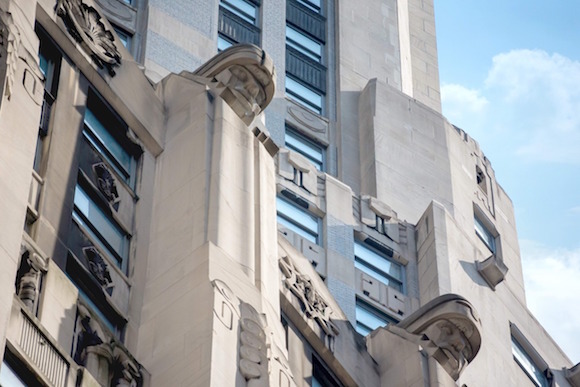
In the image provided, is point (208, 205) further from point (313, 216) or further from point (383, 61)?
point (383, 61)

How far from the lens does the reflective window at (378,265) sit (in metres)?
44.5

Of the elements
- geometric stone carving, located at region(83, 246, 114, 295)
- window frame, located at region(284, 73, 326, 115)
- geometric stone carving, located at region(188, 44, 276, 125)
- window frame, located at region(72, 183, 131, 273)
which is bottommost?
geometric stone carving, located at region(83, 246, 114, 295)

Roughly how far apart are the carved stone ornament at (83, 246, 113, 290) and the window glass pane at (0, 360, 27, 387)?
4896 millimetres

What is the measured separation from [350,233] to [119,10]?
898cm

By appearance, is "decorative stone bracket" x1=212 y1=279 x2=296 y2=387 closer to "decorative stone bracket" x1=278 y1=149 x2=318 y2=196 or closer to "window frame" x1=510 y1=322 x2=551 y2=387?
"decorative stone bracket" x1=278 y1=149 x2=318 y2=196

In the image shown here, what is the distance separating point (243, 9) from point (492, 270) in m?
11.8

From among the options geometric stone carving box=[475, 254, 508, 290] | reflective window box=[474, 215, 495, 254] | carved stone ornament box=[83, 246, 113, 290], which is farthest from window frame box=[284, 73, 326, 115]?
carved stone ornament box=[83, 246, 113, 290]

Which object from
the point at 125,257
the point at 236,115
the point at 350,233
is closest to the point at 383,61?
the point at 350,233

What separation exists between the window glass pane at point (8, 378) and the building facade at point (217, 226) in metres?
0.04

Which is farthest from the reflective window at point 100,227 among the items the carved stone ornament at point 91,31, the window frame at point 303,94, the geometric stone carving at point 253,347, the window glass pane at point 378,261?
the window frame at point 303,94

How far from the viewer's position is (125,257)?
86.3ft

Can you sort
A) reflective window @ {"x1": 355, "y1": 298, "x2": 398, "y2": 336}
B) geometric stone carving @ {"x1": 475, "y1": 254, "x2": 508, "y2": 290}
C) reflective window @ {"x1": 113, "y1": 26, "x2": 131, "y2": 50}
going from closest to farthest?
reflective window @ {"x1": 355, "y1": 298, "x2": 398, "y2": 336}
reflective window @ {"x1": 113, "y1": 26, "x2": 131, "y2": 50}
geometric stone carving @ {"x1": 475, "y1": 254, "x2": 508, "y2": 290}

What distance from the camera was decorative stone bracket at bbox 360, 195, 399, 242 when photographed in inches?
1785

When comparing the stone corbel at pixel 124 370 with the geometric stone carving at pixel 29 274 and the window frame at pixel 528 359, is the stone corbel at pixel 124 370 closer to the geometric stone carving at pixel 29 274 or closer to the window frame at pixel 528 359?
the geometric stone carving at pixel 29 274
